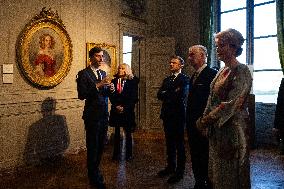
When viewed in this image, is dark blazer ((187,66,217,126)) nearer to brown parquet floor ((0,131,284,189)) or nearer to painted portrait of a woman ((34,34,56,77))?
brown parquet floor ((0,131,284,189))

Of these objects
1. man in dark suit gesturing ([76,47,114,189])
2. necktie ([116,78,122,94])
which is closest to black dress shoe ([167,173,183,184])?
man in dark suit gesturing ([76,47,114,189])

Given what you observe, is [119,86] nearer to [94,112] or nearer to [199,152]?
[94,112]

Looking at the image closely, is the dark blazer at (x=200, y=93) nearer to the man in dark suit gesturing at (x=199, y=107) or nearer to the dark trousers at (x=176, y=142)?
the man in dark suit gesturing at (x=199, y=107)

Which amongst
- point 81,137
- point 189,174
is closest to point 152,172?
point 189,174

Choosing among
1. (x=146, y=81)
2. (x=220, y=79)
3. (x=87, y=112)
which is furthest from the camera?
(x=146, y=81)

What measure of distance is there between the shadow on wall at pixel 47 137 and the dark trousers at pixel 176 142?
2.17 m

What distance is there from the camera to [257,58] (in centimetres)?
680

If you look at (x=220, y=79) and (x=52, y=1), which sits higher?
(x=52, y=1)

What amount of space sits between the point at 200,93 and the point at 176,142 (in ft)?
3.41

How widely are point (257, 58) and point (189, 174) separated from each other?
356cm

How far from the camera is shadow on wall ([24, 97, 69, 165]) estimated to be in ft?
16.4

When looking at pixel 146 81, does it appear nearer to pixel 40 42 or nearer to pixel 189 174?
pixel 40 42

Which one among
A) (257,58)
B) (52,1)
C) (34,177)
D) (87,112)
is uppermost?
(52,1)

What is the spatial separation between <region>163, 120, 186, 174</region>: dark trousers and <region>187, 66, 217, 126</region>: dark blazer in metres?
0.78
